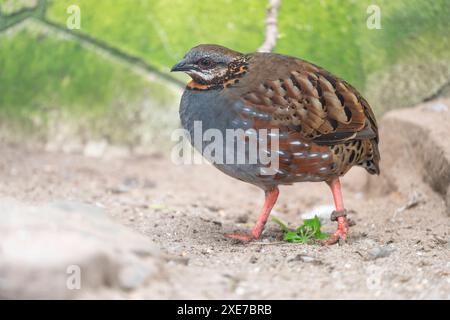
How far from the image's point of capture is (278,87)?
495cm

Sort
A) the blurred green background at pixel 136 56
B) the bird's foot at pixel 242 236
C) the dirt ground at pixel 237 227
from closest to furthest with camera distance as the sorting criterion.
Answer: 1. the dirt ground at pixel 237 227
2. the bird's foot at pixel 242 236
3. the blurred green background at pixel 136 56

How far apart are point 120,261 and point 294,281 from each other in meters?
0.98

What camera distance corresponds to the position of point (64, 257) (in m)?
3.10

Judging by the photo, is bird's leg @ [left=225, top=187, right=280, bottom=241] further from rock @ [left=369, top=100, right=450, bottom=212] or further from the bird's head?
rock @ [left=369, top=100, right=450, bottom=212]

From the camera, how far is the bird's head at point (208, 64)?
5039 millimetres

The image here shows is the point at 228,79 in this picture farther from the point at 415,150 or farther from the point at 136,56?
the point at 136,56

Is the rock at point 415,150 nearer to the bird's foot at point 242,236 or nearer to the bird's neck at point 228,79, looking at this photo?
the bird's foot at point 242,236

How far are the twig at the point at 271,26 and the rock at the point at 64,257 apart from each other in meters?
4.20

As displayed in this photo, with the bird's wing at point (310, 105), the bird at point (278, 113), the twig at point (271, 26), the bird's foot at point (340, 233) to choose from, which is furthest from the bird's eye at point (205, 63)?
the twig at point (271, 26)

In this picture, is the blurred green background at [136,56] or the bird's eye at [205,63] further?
the blurred green background at [136,56]

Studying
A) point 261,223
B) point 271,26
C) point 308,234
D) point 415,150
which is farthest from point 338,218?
point 271,26

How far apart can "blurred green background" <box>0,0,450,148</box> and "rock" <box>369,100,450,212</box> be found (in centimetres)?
A: 52
